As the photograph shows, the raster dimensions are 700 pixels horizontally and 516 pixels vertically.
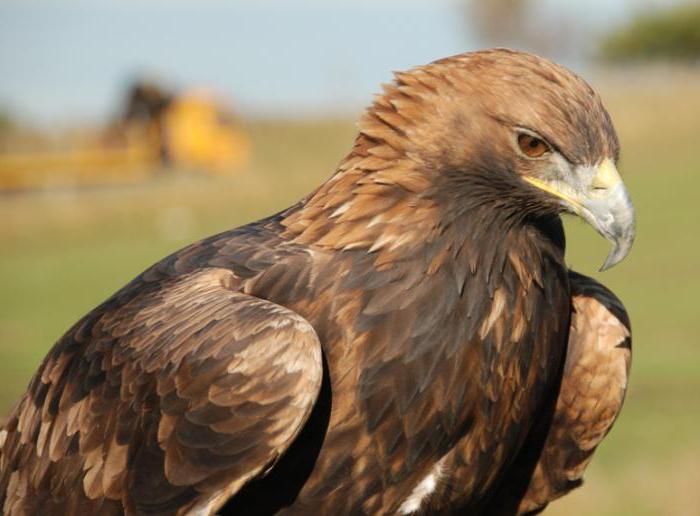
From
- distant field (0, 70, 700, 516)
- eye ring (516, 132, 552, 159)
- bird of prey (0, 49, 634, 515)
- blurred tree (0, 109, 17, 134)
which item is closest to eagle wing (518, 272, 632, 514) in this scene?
bird of prey (0, 49, 634, 515)

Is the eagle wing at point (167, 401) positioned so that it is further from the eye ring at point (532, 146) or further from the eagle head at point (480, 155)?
the eye ring at point (532, 146)

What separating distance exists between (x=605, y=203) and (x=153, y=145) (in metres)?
38.4

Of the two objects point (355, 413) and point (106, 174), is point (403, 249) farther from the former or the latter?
point (106, 174)

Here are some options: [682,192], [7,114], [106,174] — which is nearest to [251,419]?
[682,192]

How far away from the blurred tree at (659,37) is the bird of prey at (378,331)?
6688cm

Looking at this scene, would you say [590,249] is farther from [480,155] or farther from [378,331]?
[378,331]

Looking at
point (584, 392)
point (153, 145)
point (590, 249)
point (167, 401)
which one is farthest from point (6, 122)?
point (167, 401)

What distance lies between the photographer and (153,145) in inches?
1649

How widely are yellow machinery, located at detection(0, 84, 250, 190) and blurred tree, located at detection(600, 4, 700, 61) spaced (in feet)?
111

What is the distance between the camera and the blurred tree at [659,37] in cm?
7006

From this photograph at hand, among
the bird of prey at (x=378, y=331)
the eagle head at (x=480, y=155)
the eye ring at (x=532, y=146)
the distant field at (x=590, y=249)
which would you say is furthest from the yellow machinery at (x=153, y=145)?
the eye ring at (x=532, y=146)

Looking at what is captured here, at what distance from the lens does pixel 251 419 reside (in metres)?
4.15

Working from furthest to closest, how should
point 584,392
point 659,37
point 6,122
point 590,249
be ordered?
point 659,37 → point 6,122 → point 590,249 → point 584,392

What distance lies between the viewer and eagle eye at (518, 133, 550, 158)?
4.32 metres
